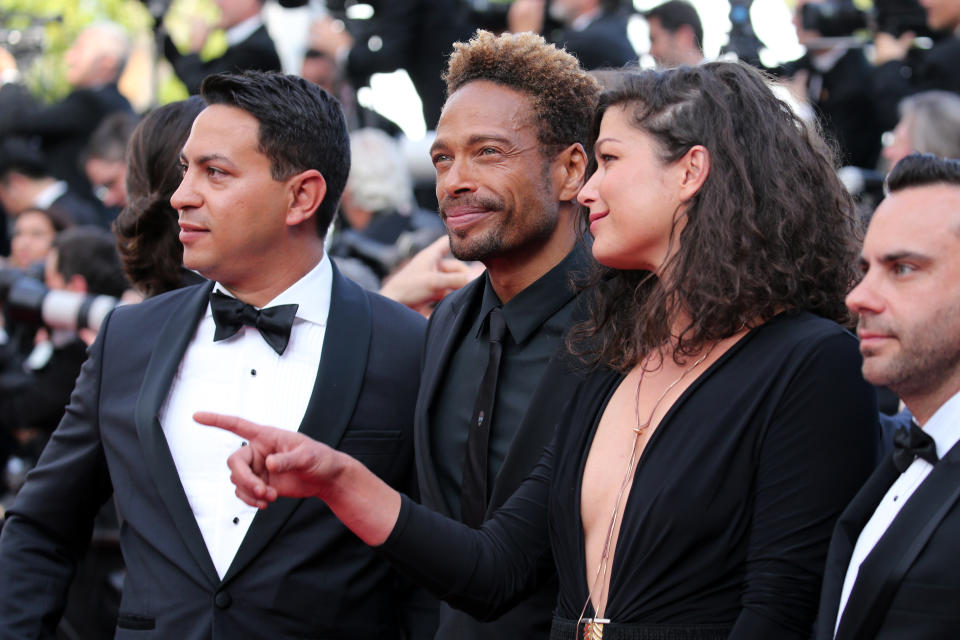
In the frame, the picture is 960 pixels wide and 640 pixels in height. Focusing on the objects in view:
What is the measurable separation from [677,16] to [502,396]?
15.8 feet

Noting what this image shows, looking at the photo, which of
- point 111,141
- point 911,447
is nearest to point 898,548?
point 911,447

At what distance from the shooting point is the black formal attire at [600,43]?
7.03m

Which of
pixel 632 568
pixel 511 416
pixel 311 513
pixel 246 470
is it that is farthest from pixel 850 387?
pixel 311 513

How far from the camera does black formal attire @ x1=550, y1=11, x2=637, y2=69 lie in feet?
23.1

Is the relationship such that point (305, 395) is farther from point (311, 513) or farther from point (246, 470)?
point (246, 470)

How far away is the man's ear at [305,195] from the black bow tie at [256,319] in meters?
0.27

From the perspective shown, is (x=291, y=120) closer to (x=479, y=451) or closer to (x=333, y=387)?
(x=333, y=387)

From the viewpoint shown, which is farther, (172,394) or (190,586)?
(172,394)

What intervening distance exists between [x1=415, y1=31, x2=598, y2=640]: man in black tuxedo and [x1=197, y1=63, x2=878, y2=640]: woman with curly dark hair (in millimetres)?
235

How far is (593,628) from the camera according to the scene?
2.28 metres

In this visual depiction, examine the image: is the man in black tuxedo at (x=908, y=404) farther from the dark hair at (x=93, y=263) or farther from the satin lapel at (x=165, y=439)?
the dark hair at (x=93, y=263)

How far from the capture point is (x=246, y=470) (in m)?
2.10

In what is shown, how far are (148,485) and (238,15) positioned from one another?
→ 5263 mm

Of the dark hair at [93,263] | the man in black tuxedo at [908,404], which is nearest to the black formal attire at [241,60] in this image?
the dark hair at [93,263]
